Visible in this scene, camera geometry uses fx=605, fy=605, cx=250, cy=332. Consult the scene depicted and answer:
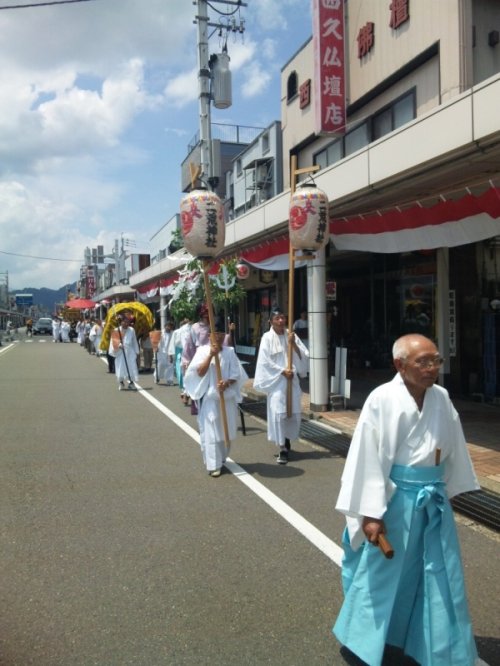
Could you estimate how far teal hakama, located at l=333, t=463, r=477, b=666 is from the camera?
2781mm

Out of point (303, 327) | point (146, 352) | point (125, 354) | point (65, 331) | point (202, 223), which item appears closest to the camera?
point (202, 223)

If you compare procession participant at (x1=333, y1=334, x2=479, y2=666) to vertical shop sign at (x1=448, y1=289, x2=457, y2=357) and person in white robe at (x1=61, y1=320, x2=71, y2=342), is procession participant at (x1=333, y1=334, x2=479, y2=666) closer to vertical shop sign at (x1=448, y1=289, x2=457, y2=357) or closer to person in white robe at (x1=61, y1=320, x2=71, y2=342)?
vertical shop sign at (x1=448, y1=289, x2=457, y2=357)

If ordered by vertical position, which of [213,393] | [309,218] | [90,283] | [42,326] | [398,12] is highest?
[398,12]

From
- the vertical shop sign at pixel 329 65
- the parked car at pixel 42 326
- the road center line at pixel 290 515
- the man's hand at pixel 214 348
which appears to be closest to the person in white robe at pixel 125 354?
the vertical shop sign at pixel 329 65

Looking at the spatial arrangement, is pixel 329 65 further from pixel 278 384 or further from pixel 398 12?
A: pixel 278 384

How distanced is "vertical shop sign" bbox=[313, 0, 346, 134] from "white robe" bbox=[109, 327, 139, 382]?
6.89m

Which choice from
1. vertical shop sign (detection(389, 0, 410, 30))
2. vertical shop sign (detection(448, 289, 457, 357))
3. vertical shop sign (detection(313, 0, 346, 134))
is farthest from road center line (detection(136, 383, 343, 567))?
vertical shop sign (detection(389, 0, 410, 30))

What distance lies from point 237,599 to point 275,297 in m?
14.7

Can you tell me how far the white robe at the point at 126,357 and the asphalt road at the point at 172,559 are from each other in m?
6.71

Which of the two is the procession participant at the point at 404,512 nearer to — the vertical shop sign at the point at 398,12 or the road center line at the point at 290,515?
the road center line at the point at 290,515

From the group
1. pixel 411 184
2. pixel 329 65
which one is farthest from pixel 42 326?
pixel 411 184

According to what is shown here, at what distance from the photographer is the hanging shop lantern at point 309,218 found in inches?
336

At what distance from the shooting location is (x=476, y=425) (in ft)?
29.4

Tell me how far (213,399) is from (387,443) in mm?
4066
